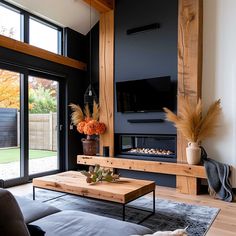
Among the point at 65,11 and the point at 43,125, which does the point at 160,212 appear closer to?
the point at 43,125

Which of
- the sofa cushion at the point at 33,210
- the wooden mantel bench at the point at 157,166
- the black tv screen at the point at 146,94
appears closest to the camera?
the sofa cushion at the point at 33,210

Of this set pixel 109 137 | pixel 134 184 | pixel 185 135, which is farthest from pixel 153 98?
pixel 134 184

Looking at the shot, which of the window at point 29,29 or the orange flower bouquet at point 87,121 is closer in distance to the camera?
the window at point 29,29

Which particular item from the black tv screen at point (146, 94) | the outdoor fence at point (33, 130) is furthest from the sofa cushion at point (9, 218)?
the black tv screen at point (146, 94)

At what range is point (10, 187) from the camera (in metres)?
4.12

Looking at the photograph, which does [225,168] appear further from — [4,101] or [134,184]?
[4,101]

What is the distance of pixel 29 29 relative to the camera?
15.0ft

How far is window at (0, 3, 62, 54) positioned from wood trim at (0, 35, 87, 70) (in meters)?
0.20

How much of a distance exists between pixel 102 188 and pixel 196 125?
1950 millimetres

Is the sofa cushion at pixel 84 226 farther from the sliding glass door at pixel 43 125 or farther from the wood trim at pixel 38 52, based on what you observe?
the wood trim at pixel 38 52

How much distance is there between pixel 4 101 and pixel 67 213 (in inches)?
110

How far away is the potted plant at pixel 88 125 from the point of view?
492cm

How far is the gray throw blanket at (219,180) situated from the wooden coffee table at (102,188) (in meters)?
1.16

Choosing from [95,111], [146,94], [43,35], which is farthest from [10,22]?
[146,94]
